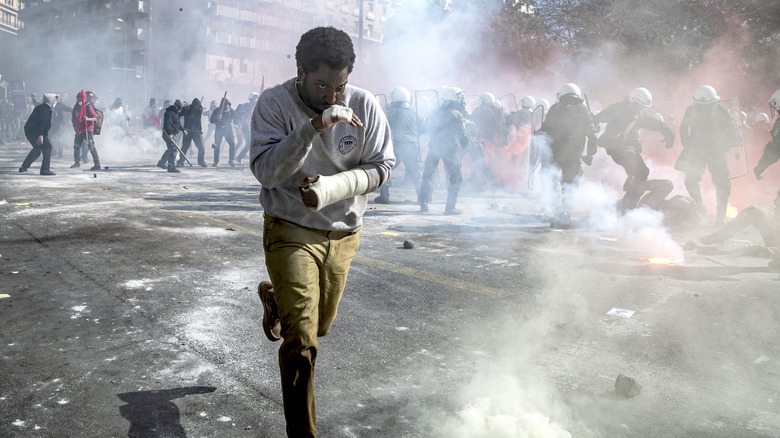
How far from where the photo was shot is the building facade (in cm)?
4587

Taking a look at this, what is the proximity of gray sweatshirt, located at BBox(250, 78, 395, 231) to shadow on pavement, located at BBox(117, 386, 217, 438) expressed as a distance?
986mm

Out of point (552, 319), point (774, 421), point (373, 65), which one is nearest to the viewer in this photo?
point (774, 421)

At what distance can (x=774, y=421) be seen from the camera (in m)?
2.57

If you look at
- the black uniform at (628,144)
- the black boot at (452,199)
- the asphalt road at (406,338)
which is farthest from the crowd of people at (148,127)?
the black uniform at (628,144)

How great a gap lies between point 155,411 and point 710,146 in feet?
28.9

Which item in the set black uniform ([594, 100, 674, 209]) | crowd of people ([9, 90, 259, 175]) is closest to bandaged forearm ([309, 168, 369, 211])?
black uniform ([594, 100, 674, 209])

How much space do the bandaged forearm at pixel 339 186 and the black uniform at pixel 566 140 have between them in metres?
6.14

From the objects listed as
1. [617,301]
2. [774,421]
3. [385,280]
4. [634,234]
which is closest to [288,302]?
[774,421]

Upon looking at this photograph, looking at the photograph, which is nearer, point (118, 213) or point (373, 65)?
point (118, 213)

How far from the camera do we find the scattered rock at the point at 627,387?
2.78 meters

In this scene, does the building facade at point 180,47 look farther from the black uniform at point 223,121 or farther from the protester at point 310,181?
the protester at point 310,181

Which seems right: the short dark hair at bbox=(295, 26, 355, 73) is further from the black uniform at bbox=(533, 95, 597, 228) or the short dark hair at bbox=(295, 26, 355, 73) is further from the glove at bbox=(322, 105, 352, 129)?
the black uniform at bbox=(533, 95, 597, 228)

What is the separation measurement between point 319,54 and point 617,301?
3262 millimetres

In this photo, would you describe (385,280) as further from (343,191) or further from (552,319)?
(343,191)
